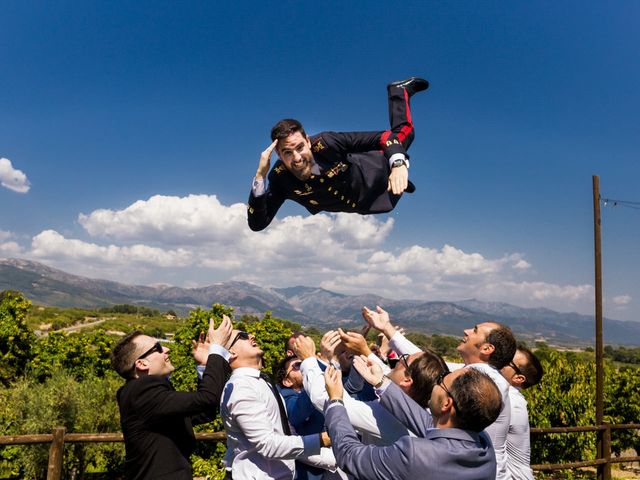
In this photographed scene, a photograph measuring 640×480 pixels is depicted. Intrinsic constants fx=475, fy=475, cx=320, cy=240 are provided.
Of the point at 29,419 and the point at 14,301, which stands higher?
the point at 14,301

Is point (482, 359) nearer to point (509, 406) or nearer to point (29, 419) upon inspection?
point (509, 406)

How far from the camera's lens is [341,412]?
2.80 meters

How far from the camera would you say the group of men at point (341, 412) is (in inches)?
95.0

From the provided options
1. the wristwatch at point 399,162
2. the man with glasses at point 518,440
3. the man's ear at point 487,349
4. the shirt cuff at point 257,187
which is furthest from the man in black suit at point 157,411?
the man with glasses at point 518,440

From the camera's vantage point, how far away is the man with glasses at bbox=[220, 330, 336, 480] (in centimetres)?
317

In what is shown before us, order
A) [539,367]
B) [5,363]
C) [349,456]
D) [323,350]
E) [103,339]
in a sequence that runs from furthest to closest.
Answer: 1. [103,339]
2. [5,363]
3. [539,367]
4. [323,350]
5. [349,456]

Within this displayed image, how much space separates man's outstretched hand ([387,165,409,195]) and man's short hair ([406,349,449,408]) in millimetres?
1194

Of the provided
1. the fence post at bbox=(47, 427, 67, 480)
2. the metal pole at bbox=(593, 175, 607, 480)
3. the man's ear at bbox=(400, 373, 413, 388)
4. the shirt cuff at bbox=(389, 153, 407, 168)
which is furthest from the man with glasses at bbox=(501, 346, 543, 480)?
the metal pole at bbox=(593, 175, 607, 480)

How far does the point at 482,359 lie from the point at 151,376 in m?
2.44

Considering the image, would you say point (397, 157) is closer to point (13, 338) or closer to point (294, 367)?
point (294, 367)

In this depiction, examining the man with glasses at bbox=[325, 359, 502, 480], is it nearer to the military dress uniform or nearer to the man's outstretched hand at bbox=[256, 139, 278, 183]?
the military dress uniform

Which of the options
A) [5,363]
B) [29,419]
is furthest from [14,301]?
[29,419]

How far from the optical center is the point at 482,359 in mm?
3646

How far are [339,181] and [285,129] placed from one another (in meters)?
0.57
